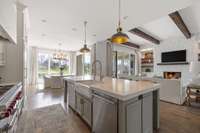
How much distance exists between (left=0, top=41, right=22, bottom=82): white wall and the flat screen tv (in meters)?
7.21

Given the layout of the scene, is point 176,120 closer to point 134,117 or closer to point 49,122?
point 134,117

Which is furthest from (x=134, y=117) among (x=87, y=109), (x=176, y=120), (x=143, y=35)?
(x=143, y=35)

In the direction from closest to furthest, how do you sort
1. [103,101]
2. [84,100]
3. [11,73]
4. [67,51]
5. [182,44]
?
1. [103,101]
2. [84,100]
3. [11,73]
4. [182,44]
5. [67,51]

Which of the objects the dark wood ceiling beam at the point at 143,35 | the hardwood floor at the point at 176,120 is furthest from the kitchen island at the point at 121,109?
the dark wood ceiling beam at the point at 143,35

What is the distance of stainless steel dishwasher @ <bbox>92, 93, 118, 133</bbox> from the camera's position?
59.4 inches

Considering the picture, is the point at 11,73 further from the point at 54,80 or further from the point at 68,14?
the point at 54,80

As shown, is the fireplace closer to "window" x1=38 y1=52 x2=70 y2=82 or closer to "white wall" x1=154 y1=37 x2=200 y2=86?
"white wall" x1=154 y1=37 x2=200 y2=86

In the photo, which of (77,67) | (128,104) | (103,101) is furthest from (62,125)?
(77,67)

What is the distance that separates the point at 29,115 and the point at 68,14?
2937 millimetres

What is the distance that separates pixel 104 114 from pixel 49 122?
1.62 meters

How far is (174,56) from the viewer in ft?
21.2

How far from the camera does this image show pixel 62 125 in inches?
97.5

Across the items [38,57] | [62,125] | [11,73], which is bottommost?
[62,125]

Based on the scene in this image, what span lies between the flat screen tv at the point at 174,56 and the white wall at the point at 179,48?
0.21m
